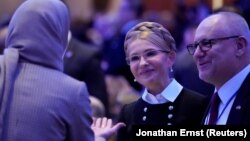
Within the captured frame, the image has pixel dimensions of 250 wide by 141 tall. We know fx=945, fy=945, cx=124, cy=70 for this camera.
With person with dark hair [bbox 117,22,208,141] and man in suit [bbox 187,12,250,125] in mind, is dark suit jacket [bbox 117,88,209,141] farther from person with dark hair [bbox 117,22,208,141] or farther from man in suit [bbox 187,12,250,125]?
man in suit [bbox 187,12,250,125]

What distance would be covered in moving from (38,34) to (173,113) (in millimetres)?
813

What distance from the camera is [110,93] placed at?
7.71 meters

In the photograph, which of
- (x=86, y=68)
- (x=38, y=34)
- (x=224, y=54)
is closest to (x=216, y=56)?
(x=224, y=54)

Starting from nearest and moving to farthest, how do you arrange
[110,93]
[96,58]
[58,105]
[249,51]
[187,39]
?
[58,105], [249,51], [96,58], [110,93], [187,39]

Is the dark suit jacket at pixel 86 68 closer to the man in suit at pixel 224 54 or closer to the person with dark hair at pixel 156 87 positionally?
the person with dark hair at pixel 156 87

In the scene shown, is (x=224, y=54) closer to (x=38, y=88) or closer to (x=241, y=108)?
(x=241, y=108)

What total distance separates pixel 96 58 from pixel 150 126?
2.49 metres

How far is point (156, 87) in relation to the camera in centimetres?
467

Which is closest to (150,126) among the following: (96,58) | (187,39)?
(96,58)

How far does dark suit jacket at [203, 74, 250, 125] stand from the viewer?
14.1ft

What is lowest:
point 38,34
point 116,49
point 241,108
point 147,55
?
point 116,49

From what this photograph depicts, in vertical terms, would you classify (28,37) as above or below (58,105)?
above

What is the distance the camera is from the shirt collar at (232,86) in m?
4.46

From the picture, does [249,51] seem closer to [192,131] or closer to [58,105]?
[192,131]
